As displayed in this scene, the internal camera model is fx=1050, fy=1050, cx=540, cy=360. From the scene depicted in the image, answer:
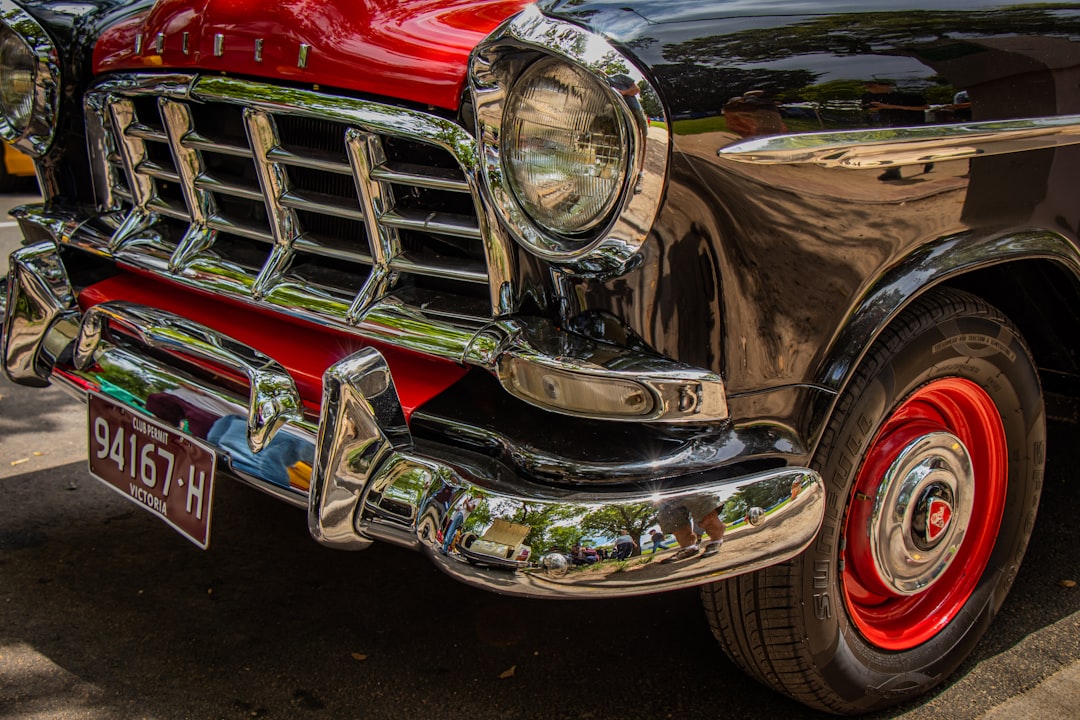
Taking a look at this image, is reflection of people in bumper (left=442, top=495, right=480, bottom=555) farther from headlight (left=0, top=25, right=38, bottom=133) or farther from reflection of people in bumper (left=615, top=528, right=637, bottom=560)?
headlight (left=0, top=25, right=38, bottom=133)

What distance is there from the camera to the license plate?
6.58 ft

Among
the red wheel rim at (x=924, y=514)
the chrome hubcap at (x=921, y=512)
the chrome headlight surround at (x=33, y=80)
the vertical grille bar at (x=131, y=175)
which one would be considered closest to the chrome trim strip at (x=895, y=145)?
the red wheel rim at (x=924, y=514)

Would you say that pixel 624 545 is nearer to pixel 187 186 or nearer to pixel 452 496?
pixel 452 496

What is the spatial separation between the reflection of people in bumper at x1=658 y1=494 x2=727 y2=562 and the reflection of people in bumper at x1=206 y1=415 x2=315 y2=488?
2.02 feet

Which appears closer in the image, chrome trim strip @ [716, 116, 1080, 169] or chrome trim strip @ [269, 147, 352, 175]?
chrome trim strip @ [716, 116, 1080, 169]

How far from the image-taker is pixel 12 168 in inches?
317

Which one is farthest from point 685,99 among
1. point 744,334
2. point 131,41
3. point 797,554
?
point 131,41

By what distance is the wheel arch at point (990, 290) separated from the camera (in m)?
1.73

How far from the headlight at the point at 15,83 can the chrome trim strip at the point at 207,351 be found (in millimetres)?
674

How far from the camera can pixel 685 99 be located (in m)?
1.54

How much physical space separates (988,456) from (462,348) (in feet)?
3.85

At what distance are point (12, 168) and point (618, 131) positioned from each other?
7797 millimetres

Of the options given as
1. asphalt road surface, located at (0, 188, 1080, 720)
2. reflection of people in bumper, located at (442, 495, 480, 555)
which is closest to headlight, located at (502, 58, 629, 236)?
reflection of people in bumper, located at (442, 495, 480, 555)

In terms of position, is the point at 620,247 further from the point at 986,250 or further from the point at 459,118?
the point at 986,250
